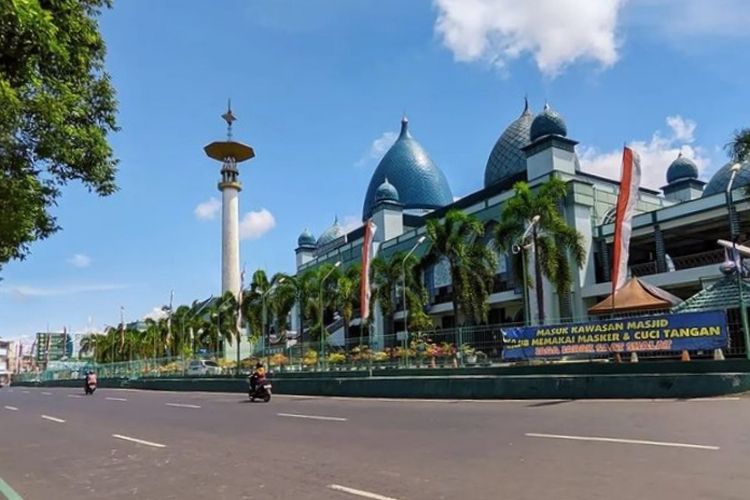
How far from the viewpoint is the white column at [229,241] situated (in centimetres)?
7162

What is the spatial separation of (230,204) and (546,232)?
47880 millimetres

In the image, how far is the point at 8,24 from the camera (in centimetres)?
657

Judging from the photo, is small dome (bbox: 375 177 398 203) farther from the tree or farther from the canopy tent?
the tree

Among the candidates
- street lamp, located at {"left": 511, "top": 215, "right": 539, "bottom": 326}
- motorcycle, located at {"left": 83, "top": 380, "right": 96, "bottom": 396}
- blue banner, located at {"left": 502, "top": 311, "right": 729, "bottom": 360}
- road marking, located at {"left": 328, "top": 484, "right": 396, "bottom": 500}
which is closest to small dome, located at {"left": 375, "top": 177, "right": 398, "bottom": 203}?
street lamp, located at {"left": 511, "top": 215, "right": 539, "bottom": 326}

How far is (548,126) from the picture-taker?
51.2m

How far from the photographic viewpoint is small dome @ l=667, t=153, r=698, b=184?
6066 cm

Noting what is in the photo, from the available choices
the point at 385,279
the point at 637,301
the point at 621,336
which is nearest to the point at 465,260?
the point at 385,279

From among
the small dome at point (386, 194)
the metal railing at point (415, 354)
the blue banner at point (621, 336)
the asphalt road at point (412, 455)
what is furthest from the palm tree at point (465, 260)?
the small dome at point (386, 194)

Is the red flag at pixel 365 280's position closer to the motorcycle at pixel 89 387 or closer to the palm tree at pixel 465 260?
the palm tree at pixel 465 260

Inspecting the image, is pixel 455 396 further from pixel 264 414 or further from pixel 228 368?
pixel 228 368

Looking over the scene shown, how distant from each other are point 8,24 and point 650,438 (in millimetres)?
9428

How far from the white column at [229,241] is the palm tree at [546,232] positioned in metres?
43.5

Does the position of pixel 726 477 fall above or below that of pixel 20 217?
below

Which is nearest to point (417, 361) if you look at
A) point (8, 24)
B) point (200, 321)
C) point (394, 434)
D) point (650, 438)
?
point (394, 434)
